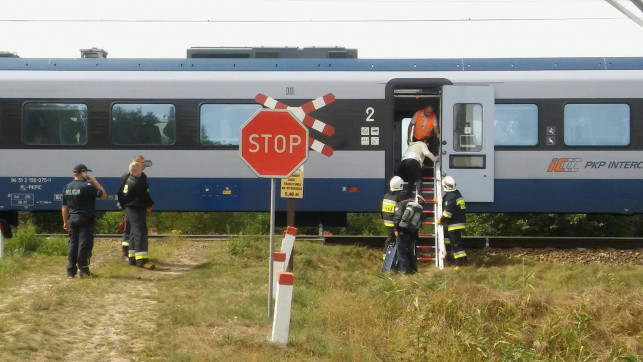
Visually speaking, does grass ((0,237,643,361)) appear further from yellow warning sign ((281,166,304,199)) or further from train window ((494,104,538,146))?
train window ((494,104,538,146))

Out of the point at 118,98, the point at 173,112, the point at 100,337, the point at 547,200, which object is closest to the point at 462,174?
the point at 547,200

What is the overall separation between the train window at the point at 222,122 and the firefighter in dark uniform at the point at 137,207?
10.5 ft

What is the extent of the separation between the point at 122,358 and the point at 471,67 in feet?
32.8

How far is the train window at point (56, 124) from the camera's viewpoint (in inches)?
632

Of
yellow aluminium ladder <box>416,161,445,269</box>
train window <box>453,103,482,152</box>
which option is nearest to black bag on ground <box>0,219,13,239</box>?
yellow aluminium ladder <box>416,161,445,269</box>

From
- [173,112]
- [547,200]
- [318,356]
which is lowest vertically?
[318,356]

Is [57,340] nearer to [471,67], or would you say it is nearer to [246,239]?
[246,239]

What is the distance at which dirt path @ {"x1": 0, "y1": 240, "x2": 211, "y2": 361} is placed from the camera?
7953mm

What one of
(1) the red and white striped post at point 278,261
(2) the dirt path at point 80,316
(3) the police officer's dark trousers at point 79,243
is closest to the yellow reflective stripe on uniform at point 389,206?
(2) the dirt path at point 80,316

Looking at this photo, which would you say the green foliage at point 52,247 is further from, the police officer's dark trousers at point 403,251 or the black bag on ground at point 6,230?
the police officer's dark trousers at point 403,251

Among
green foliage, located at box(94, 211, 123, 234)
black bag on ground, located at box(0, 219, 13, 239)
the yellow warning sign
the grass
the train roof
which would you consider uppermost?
the train roof

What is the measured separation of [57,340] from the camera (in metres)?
8.31

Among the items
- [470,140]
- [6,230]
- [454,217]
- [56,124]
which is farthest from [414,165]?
[6,230]

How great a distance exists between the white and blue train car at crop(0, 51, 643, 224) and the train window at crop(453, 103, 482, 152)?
2 cm
